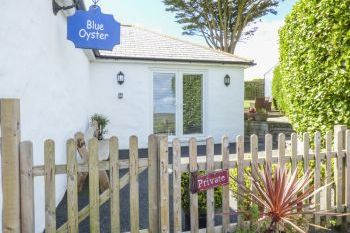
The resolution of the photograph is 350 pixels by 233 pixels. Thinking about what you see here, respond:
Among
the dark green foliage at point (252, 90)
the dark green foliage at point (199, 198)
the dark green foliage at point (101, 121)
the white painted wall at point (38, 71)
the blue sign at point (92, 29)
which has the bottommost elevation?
the dark green foliage at point (199, 198)

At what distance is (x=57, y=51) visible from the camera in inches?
190

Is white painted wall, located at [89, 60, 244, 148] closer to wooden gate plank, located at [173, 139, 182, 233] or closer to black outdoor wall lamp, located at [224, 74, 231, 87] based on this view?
black outdoor wall lamp, located at [224, 74, 231, 87]

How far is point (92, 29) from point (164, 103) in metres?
6.55

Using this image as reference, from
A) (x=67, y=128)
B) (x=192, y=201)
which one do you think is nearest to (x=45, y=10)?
(x=67, y=128)

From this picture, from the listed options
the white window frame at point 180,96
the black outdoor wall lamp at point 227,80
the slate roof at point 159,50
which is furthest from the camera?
the black outdoor wall lamp at point 227,80

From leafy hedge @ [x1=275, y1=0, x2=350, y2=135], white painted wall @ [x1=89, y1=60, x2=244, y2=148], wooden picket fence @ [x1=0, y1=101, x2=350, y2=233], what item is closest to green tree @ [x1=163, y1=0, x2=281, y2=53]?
white painted wall @ [x1=89, y1=60, x2=244, y2=148]

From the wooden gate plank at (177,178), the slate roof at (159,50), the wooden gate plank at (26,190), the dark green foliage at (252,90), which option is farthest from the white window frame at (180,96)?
A: the dark green foliage at (252,90)

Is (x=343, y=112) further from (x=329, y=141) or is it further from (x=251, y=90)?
(x=251, y=90)

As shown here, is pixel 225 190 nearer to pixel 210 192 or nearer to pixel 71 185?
pixel 210 192

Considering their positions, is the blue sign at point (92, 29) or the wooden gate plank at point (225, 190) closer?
the wooden gate plank at point (225, 190)

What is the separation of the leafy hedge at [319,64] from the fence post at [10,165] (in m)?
3.57

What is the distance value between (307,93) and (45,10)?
143 inches

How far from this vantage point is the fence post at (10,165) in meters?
2.52

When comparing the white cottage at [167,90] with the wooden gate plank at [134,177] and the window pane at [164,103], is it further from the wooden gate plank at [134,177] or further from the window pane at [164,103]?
the wooden gate plank at [134,177]
